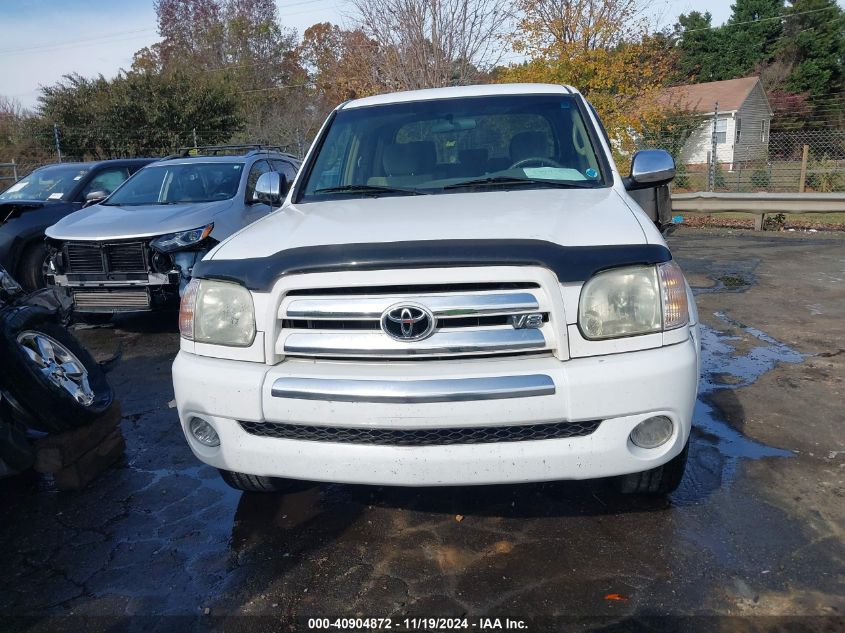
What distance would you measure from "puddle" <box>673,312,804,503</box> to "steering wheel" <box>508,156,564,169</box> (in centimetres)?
171

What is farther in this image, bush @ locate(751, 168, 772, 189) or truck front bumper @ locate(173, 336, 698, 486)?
bush @ locate(751, 168, 772, 189)

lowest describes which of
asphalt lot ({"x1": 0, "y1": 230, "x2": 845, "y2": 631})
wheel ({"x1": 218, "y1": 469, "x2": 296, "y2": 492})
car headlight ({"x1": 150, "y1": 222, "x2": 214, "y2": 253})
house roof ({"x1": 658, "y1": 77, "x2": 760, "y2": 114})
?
asphalt lot ({"x1": 0, "y1": 230, "x2": 845, "y2": 631})

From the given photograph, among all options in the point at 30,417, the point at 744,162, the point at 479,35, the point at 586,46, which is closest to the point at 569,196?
the point at 30,417

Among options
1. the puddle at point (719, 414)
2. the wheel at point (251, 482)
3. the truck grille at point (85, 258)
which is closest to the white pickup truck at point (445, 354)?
the wheel at point (251, 482)

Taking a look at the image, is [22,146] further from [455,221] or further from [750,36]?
[750,36]

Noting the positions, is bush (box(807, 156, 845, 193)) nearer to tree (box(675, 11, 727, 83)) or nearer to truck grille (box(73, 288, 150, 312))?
truck grille (box(73, 288, 150, 312))

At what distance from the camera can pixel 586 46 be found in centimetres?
1594

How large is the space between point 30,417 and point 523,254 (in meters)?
2.61

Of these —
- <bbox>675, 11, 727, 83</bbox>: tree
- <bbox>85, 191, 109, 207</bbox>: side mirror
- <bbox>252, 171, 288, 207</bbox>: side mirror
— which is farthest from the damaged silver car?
<bbox>675, 11, 727, 83</bbox>: tree

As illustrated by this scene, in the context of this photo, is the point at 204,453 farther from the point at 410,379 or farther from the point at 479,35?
the point at 479,35

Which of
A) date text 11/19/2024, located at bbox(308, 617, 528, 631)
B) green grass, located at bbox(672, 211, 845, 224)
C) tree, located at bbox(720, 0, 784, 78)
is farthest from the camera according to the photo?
tree, located at bbox(720, 0, 784, 78)

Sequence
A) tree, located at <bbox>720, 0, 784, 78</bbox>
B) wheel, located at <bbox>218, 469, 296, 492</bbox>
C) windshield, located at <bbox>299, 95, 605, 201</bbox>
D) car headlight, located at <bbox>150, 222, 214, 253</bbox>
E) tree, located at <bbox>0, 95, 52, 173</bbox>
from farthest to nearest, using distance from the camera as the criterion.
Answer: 1. tree, located at <bbox>720, 0, 784, 78</bbox>
2. tree, located at <bbox>0, 95, 52, 173</bbox>
3. car headlight, located at <bbox>150, 222, 214, 253</bbox>
4. windshield, located at <bbox>299, 95, 605, 201</bbox>
5. wheel, located at <bbox>218, 469, 296, 492</bbox>

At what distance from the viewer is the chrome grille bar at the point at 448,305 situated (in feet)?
8.07

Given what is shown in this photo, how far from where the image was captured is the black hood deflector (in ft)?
8.03
